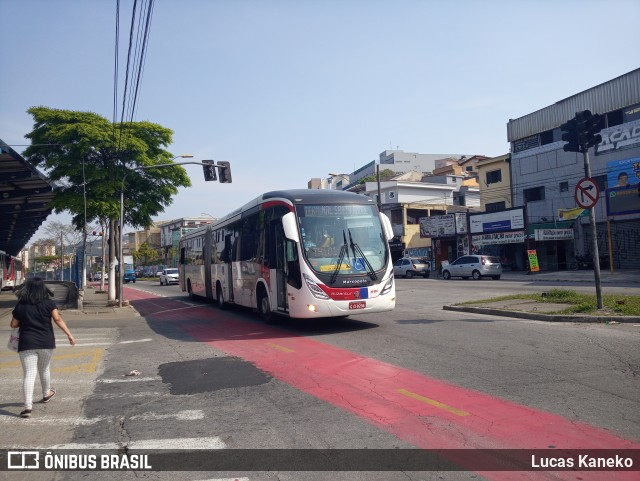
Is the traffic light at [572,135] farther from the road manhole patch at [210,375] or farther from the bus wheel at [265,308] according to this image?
the road manhole patch at [210,375]

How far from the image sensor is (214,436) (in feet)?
17.9

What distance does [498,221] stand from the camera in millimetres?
41344

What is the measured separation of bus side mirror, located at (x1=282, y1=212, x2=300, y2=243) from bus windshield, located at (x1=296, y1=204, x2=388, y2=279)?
0.19 metres

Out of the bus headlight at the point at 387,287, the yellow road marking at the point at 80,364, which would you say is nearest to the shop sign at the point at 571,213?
the bus headlight at the point at 387,287

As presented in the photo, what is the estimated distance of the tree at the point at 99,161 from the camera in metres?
23.6

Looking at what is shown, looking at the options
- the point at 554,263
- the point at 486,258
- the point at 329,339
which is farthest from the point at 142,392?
the point at 554,263

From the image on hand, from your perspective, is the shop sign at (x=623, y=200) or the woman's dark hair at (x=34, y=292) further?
the shop sign at (x=623, y=200)

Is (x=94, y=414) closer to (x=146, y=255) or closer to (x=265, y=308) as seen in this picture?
(x=265, y=308)

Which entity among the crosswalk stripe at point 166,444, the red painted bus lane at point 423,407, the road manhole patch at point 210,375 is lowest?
the red painted bus lane at point 423,407

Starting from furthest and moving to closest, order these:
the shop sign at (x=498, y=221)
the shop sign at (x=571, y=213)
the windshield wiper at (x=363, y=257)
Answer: the shop sign at (x=498, y=221)
the shop sign at (x=571, y=213)
the windshield wiper at (x=363, y=257)

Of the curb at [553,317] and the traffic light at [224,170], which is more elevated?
the traffic light at [224,170]

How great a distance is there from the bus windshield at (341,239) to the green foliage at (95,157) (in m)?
13.2

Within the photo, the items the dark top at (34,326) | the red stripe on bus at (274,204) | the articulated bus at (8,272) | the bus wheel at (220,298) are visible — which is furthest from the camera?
the articulated bus at (8,272)

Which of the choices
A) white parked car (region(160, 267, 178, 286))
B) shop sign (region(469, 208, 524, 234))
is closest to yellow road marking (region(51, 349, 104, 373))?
shop sign (region(469, 208, 524, 234))
